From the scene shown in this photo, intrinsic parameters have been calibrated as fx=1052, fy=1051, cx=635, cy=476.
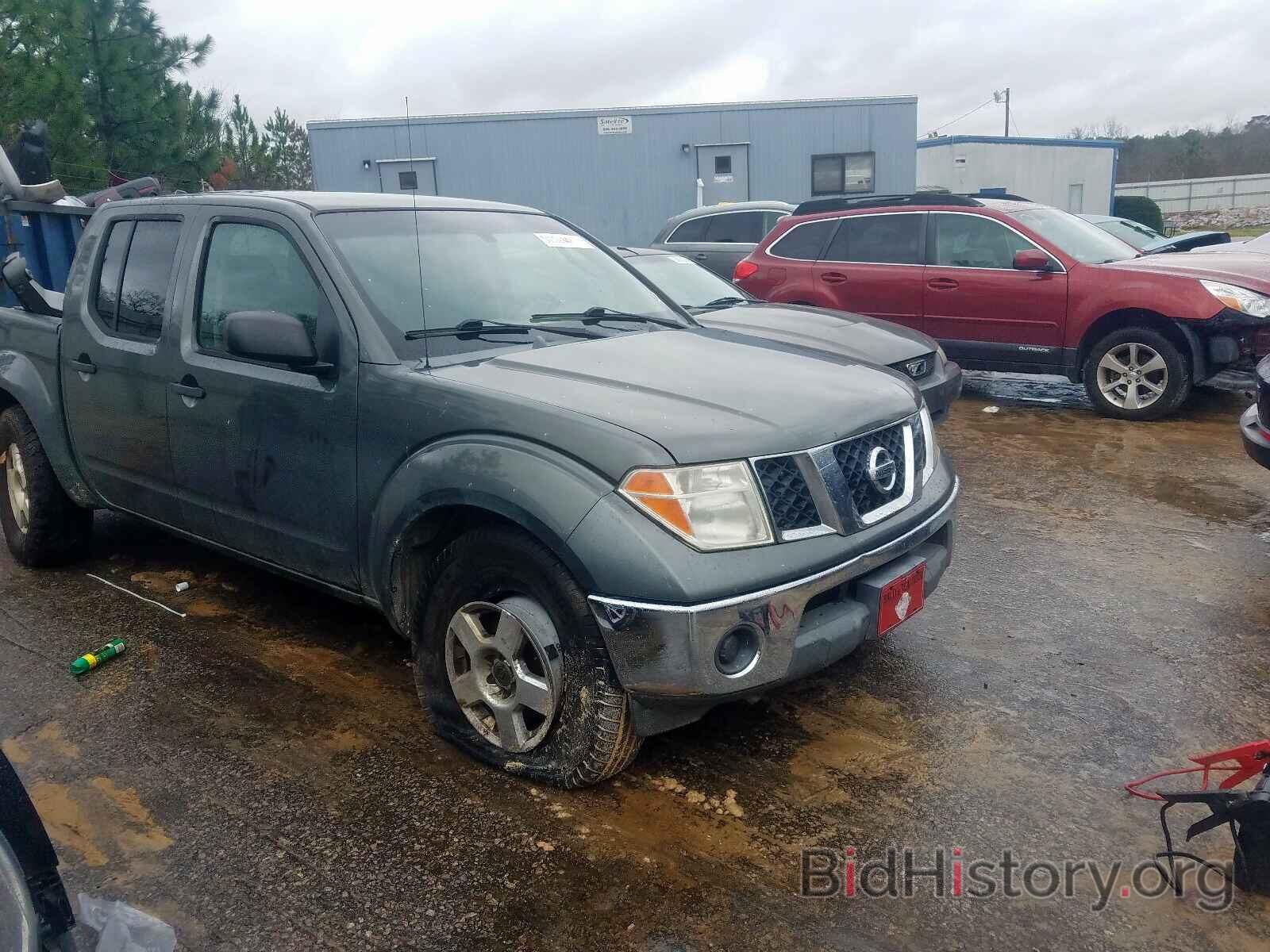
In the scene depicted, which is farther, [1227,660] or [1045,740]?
[1227,660]

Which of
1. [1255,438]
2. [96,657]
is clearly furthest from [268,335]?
[1255,438]

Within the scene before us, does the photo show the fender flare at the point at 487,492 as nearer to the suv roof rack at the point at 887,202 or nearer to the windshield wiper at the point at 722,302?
the windshield wiper at the point at 722,302

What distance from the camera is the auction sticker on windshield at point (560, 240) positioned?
4.20 m

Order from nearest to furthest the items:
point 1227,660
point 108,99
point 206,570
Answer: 1. point 1227,660
2. point 206,570
3. point 108,99

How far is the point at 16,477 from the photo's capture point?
16.7 feet

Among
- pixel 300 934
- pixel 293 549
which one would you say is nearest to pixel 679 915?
pixel 300 934

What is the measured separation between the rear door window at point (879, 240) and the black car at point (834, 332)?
1771 mm

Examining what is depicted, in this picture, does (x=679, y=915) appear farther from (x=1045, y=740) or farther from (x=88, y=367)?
(x=88, y=367)

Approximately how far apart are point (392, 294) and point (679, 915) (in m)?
2.13

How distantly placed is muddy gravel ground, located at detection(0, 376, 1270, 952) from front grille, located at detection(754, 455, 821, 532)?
0.82 metres

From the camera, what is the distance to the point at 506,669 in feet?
9.97

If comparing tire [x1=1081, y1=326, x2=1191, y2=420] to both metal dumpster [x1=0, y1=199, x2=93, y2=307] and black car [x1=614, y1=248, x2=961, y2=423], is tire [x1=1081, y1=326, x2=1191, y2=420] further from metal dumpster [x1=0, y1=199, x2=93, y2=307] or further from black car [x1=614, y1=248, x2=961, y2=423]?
metal dumpster [x1=0, y1=199, x2=93, y2=307]

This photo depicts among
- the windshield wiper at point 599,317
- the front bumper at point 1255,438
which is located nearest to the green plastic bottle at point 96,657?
the windshield wiper at point 599,317

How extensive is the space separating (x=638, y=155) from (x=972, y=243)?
13.1 metres
